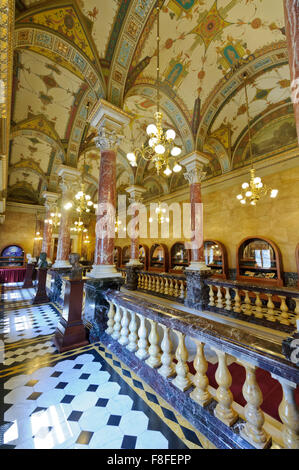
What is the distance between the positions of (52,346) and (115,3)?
7.38 metres

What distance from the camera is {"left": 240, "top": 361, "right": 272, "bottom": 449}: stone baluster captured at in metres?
1.26

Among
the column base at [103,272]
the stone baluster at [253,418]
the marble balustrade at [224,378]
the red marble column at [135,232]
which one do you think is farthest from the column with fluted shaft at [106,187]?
the red marble column at [135,232]

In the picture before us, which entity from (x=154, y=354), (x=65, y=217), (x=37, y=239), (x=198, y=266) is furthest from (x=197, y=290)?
(x=37, y=239)

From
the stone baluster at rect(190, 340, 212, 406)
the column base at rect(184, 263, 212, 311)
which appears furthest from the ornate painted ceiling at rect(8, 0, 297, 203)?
the stone baluster at rect(190, 340, 212, 406)

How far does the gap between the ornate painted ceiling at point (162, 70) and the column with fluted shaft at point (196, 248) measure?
65cm

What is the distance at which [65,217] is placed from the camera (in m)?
7.13

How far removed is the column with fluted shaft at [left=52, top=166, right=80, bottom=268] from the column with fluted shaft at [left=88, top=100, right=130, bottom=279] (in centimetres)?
312

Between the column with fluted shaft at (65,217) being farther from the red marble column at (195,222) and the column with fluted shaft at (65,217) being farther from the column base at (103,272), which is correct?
the red marble column at (195,222)

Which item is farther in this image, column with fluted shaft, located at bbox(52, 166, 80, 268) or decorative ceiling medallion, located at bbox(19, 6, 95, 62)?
column with fluted shaft, located at bbox(52, 166, 80, 268)

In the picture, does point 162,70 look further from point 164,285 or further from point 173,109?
point 164,285

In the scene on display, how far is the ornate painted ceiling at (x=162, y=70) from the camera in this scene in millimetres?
4168

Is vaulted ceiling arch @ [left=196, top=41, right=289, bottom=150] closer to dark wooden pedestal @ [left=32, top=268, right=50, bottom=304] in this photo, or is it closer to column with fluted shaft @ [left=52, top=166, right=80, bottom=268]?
column with fluted shaft @ [left=52, top=166, right=80, bottom=268]

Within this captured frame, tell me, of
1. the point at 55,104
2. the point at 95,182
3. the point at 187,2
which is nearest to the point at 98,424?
the point at 187,2

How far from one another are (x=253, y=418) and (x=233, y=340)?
1.65 feet
